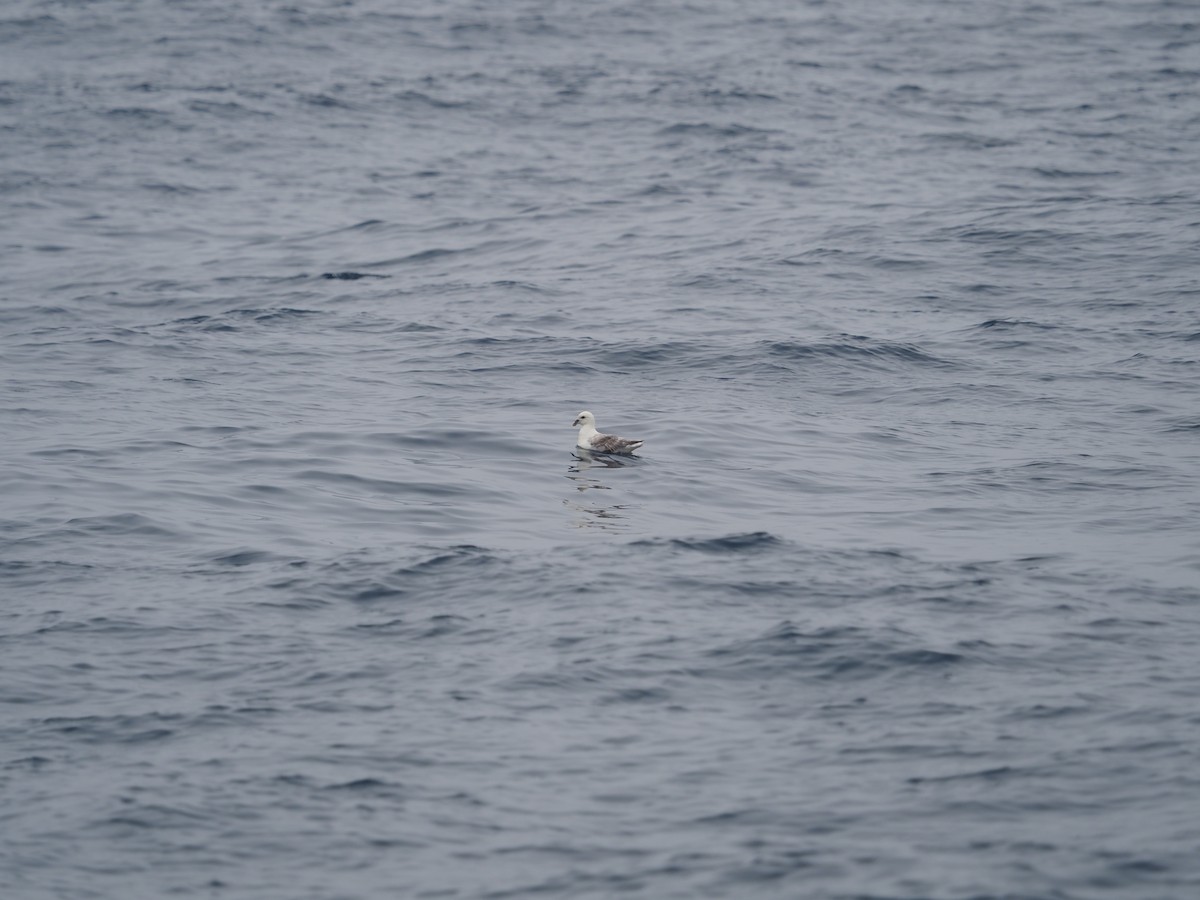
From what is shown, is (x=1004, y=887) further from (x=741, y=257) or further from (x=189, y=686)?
(x=741, y=257)

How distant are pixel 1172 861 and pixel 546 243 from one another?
21.7m

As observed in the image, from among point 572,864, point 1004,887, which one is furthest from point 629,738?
point 1004,887

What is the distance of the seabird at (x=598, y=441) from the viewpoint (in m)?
18.1

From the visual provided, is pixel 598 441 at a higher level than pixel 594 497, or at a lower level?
higher

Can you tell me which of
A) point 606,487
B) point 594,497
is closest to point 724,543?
point 594,497

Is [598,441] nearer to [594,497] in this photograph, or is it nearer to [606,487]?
[606,487]

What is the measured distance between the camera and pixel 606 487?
1748 cm

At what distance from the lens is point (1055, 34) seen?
42.8 meters

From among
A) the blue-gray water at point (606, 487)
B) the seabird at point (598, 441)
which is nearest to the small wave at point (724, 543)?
the blue-gray water at point (606, 487)

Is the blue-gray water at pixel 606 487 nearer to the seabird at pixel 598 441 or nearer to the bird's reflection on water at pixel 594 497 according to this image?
the bird's reflection on water at pixel 594 497

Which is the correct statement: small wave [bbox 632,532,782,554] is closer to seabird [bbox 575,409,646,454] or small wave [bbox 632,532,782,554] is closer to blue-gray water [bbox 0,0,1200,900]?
blue-gray water [bbox 0,0,1200,900]

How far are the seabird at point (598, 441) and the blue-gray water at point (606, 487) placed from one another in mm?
244

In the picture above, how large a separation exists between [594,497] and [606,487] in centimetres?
34

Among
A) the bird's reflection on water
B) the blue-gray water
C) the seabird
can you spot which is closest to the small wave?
the blue-gray water
